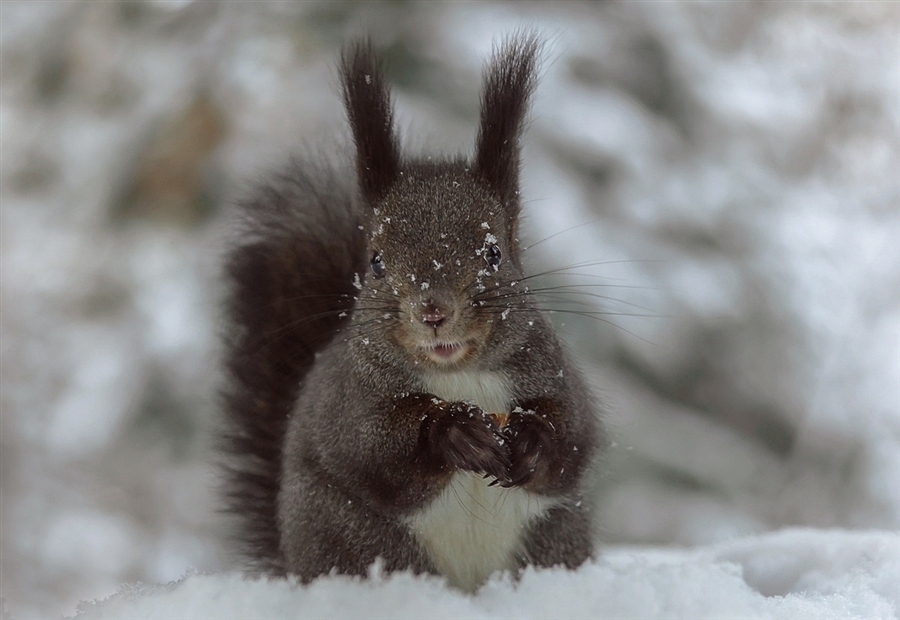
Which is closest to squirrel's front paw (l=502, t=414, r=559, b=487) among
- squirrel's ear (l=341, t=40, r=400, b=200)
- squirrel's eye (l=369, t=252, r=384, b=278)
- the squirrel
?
the squirrel

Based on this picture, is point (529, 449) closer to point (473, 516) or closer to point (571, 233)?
point (473, 516)

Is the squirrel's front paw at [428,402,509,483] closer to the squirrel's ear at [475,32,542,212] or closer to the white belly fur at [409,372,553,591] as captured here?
the white belly fur at [409,372,553,591]

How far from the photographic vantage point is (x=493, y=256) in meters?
1.22

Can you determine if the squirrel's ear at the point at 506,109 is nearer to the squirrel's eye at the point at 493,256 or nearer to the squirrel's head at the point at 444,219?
the squirrel's head at the point at 444,219

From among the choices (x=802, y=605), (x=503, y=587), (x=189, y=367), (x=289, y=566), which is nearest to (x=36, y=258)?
(x=189, y=367)

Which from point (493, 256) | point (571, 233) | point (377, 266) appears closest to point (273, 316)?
point (377, 266)

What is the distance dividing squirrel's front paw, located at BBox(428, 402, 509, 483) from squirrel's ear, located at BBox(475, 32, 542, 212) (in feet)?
1.20

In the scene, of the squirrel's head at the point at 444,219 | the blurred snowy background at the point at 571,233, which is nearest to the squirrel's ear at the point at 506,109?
the squirrel's head at the point at 444,219

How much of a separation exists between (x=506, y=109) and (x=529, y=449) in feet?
1.59

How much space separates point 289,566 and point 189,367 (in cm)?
137

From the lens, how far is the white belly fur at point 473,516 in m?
1.21

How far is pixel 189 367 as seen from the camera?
256 cm

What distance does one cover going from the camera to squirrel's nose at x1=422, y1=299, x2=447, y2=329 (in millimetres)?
1101

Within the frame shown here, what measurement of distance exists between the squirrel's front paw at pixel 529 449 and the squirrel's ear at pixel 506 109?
0.34 metres
